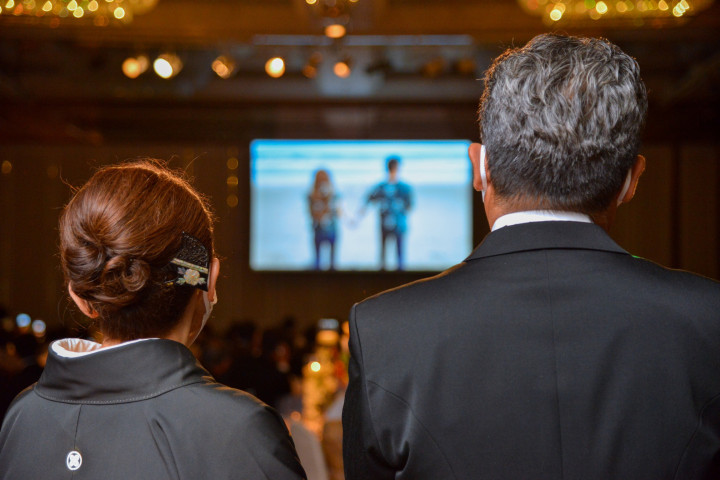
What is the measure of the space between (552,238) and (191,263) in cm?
62

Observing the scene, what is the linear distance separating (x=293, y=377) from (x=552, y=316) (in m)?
4.48

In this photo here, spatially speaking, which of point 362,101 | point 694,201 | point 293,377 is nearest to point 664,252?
point 694,201

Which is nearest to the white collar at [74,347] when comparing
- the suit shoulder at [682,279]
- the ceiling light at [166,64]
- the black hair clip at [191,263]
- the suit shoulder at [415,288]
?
the black hair clip at [191,263]

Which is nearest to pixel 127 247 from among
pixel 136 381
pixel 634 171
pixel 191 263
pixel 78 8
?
pixel 191 263

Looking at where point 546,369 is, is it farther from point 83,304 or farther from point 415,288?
point 83,304

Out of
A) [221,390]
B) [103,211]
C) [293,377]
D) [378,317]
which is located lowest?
[293,377]

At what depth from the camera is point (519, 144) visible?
3.72 feet

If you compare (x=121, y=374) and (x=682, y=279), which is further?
(x=121, y=374)

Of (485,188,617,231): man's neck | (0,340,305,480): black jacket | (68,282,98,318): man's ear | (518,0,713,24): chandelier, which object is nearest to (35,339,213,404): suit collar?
(0,340,305,480): black jacket

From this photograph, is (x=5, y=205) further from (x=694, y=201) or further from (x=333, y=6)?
(x=694, y=201)

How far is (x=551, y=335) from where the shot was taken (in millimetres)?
1096

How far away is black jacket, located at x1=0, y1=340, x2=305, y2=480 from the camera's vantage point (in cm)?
123

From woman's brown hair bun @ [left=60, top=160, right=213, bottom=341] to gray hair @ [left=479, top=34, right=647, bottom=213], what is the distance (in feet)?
1.87

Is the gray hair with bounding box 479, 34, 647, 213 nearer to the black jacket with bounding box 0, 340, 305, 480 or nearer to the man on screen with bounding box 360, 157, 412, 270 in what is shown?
the black jacket with bounding box 0, 340, 305, 480
